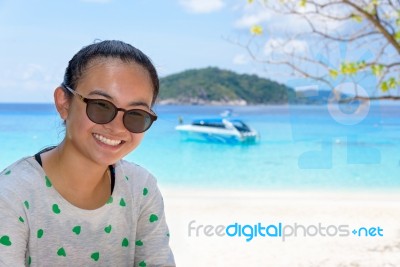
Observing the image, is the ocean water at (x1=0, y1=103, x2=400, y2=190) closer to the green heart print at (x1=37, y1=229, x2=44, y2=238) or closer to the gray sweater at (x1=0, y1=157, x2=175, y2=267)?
the gray sweater at (x1=0, y1=157, x2=175, y2=267)

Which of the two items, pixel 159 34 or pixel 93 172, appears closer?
pixel 93 172

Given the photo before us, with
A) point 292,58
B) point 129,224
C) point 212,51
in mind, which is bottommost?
point 129,224

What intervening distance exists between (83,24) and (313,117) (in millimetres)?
4261

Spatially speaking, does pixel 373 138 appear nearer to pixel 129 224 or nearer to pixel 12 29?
pixel 12 29

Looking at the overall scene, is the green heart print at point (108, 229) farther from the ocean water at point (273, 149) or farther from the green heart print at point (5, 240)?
the ocean water at point (273, 149)

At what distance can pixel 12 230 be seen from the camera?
914 millimetres

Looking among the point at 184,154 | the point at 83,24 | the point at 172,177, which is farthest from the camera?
the point at 83,24

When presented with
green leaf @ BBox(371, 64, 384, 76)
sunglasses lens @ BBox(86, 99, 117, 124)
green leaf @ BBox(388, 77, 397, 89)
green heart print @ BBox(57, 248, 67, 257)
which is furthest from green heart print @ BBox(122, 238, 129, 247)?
green leaf @ BBox(371, 64, 384, 76)

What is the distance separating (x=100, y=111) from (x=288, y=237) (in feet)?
11.6

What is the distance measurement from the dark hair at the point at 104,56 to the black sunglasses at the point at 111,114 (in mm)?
36

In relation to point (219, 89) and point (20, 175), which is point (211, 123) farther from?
point (20, 175)

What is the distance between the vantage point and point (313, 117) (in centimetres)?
1033

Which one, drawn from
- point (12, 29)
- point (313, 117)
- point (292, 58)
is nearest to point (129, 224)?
point (292, 58)

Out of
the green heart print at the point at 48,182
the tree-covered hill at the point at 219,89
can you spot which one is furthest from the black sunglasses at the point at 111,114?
the tree-covered hill at the point at 219,89
